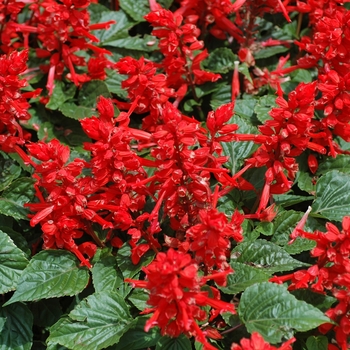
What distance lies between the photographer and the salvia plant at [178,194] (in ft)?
6.34

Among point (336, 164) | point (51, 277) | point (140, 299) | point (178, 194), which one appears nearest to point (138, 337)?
point (140, 299)

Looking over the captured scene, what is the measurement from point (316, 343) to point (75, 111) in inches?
58.4

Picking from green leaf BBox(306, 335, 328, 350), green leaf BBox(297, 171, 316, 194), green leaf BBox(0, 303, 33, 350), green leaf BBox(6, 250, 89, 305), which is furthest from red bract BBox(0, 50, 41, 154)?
green leaf BBox(306, 335, 328, 350)

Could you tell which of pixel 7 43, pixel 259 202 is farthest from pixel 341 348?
pixel 7 43

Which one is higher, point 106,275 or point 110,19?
point 110,19

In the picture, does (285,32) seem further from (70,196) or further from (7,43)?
(70,196)

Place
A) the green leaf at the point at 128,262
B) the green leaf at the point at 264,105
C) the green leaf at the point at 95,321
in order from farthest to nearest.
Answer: the green leaf at the point at 264,105
the green leaf at the point at 128,262
the green leaf at the point at 95,321

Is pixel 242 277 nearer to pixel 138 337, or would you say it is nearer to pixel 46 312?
pixel 138 337

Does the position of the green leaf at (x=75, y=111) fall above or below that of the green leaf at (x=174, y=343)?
above

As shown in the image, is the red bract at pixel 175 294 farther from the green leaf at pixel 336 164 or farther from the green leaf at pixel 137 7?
the green leaf at pixel 137 7

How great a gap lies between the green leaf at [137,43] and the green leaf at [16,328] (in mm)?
1363

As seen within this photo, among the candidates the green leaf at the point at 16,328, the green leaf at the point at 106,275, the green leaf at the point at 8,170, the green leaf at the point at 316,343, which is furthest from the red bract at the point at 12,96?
the green leaf at the point at 316,343

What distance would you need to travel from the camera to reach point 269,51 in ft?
9.89

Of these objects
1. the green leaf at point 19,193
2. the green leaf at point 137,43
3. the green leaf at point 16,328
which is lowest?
the green leaf at point 16,328
